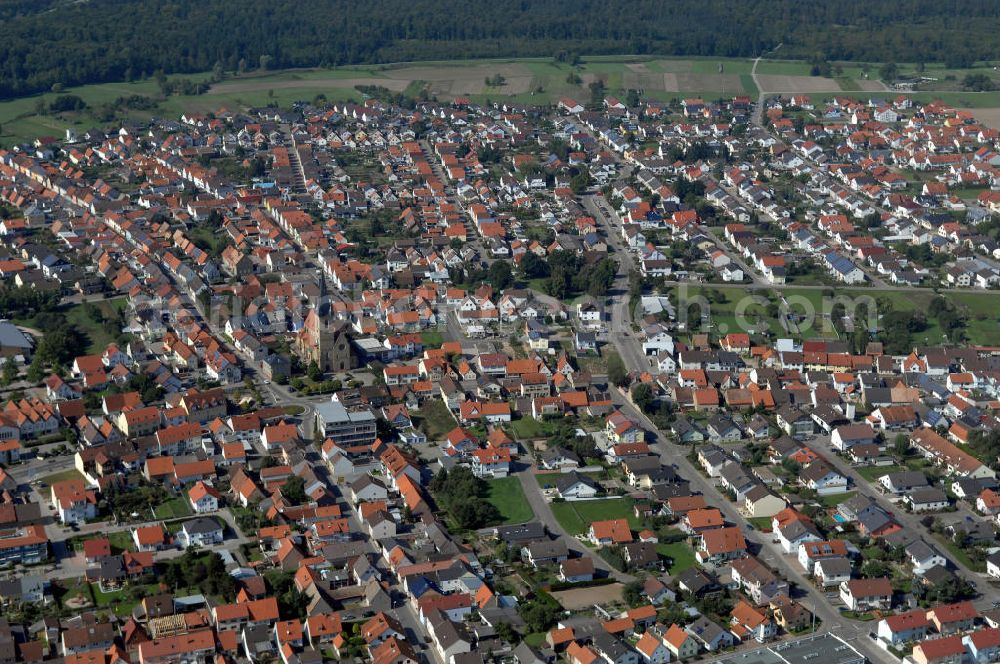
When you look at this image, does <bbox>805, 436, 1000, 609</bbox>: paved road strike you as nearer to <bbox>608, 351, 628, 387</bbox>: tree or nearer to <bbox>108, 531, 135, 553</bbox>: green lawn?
<bbox>608, 351, 628, 387</bbox>: tree

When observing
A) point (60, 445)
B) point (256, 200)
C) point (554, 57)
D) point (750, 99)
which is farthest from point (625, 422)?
point (554, 57)

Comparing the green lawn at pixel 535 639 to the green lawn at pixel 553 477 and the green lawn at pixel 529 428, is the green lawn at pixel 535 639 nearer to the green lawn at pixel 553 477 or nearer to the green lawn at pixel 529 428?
the green lawn at pixel 553 477

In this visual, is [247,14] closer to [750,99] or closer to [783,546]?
[750,99]

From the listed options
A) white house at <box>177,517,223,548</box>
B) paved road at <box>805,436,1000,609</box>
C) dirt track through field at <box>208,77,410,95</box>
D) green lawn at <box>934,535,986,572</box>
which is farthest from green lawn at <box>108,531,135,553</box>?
dirt track through field at <box>208,77,410,95</box>

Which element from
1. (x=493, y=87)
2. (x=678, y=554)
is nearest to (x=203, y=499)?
(x=678, y=554)

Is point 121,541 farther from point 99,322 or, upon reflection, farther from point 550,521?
point 99,322
